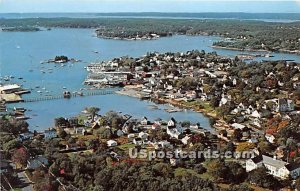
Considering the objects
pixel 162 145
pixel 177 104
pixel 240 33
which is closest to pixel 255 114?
pixel 177 104

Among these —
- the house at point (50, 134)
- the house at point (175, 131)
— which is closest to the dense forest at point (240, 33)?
the house at point (175, 131)

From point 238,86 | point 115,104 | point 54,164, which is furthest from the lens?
point 238,86

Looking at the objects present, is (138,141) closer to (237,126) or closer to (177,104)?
(237,126)

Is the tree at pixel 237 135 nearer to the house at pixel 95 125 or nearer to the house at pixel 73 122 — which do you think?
the house at pixel 95 125

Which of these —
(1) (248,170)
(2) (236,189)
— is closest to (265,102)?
(1) (248,170)

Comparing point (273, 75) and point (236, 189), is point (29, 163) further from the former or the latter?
point (273, 75)

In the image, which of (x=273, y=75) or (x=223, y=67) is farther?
(x=223, y=67)
